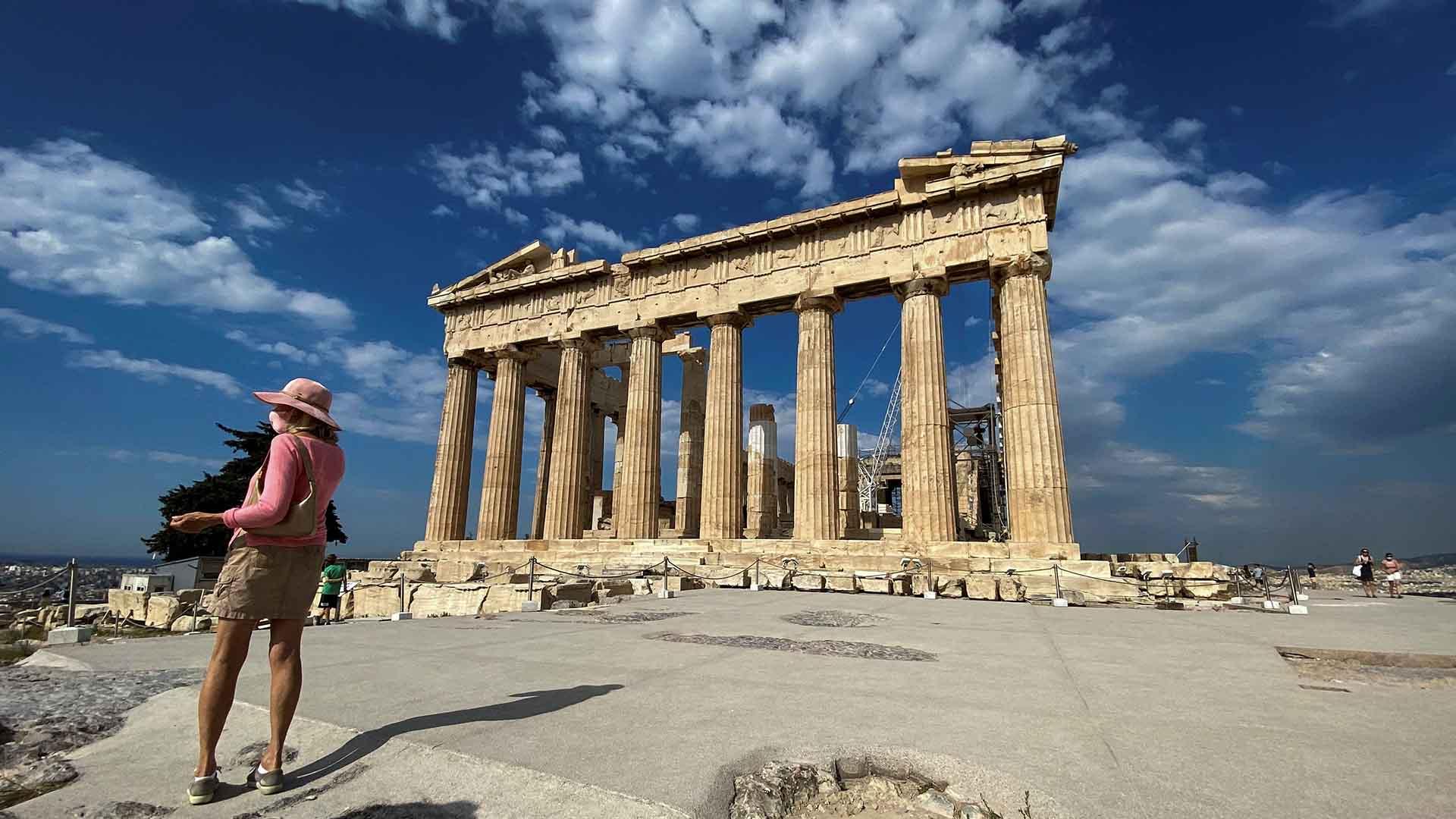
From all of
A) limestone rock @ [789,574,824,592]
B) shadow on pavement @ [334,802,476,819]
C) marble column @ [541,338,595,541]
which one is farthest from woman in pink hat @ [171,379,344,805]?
marble column @ [541,338,595,541]

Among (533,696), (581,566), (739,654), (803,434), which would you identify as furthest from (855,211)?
(533,696)

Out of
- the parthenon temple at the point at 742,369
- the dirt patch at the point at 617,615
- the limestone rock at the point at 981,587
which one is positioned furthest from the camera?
the parthenon temple at the point at 742,369

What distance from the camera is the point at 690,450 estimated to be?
89.2ft

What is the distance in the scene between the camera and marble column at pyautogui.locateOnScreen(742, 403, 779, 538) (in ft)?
89.4

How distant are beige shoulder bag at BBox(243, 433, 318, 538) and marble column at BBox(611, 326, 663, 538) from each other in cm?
2021

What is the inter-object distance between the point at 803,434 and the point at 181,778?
18627mm

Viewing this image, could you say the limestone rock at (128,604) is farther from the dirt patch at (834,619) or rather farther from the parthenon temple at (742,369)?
the dirt patch at (834,619)

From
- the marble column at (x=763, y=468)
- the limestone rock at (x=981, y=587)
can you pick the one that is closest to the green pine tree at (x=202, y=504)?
the marble column at (x=763, y=468)

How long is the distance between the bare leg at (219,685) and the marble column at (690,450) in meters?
23.8

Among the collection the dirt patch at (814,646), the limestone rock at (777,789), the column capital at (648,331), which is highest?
the column capital at (648,331)

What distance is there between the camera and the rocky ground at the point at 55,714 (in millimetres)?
2816

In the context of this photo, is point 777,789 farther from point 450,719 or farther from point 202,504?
point 202,504

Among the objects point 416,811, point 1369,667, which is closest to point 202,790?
point 416,811

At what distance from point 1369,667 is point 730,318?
19.1 meters
